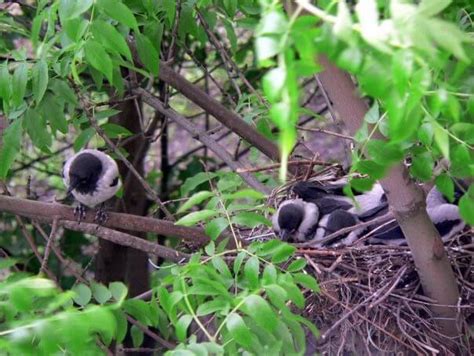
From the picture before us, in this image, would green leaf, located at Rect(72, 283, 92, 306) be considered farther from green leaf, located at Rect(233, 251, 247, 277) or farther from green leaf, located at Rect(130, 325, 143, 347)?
green leaf, located at Rect(130, 325, 143, 347)

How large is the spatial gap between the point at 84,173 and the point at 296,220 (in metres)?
0.97

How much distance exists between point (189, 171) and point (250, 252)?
277 cm

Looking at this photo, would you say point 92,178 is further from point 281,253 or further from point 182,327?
point 182,327

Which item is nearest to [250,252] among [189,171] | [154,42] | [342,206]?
[154,42]

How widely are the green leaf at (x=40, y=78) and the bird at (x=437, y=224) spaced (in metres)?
1.42

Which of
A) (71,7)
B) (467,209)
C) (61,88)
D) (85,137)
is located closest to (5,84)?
(61,88)

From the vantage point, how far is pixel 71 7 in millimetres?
2119

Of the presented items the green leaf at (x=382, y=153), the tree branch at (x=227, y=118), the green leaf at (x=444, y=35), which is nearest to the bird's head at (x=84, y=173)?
the tree branch at (x=227, y=118)

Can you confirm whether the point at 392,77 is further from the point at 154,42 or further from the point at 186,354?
the point at 154,42

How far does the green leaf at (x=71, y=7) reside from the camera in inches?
80.4

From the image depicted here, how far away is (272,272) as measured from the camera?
6.72ft

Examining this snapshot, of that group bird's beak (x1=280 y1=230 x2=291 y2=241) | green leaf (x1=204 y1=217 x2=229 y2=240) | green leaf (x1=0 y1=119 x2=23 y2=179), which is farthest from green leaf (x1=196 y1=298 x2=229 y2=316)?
bird's beak (x1=280 y1=230 x2=291 y2=241)

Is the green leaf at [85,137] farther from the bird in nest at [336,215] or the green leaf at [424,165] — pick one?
the green leaf at [424,165]

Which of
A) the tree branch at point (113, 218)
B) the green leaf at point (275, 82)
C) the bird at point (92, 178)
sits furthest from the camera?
the bird at point (92, 178)
